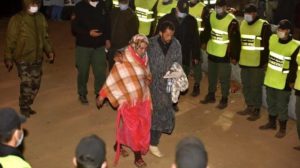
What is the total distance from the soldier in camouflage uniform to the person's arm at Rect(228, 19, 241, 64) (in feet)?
11.2

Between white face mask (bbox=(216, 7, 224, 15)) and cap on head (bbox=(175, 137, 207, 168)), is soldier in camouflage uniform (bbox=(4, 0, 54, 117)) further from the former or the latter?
cap on head (bbox=(175, 137, 207, 168))

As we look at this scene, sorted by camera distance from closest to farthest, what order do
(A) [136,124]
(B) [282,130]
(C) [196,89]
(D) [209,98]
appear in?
(A) [136,124] < (B) [282,130] < (D) [209,98] < (C) [196,89]

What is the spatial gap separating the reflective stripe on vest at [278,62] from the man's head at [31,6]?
413 centimetres

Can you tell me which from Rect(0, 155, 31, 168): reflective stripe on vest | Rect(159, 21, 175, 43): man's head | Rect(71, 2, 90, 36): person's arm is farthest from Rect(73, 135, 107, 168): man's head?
Rect(71, 2, 90, 36): person's arm

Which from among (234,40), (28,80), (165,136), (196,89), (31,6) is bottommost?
(165,136)

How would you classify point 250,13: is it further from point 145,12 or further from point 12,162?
point 12,162

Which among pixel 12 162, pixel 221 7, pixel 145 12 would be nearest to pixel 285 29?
pixel 221 7

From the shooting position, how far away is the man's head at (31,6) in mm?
8234

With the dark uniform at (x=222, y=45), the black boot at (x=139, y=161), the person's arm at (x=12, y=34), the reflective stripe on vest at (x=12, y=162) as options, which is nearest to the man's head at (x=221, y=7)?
the dark uniform at (x=222, y=45)

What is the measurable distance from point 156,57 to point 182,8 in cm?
211

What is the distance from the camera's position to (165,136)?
846 cm

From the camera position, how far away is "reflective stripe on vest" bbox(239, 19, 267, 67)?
8.71 m

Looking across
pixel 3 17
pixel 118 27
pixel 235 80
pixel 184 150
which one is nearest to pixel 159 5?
pixel 118 27

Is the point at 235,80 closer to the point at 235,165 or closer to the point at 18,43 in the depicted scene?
the point at 235,165
